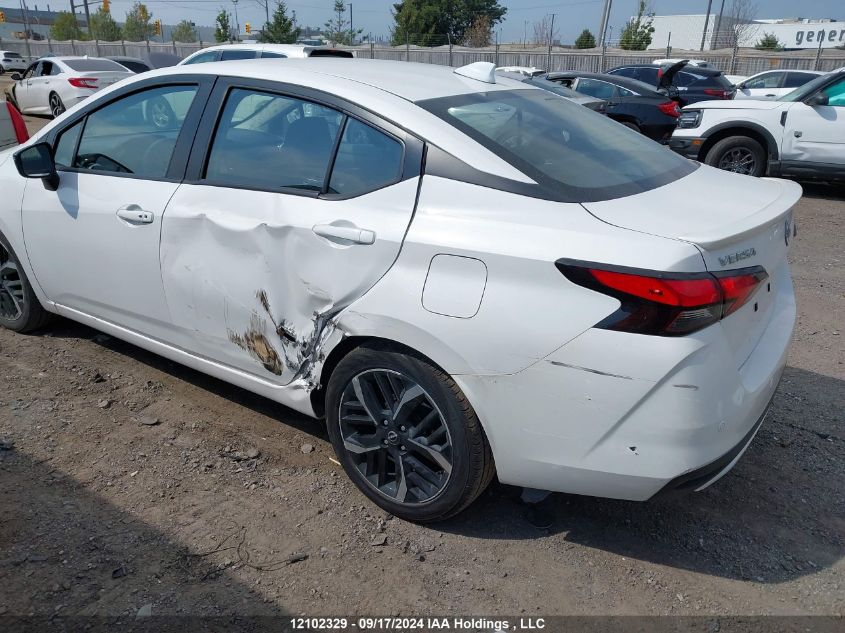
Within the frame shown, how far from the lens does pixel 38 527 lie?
2773mm

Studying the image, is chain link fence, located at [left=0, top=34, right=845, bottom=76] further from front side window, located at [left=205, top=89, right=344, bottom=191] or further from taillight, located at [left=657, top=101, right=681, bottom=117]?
front side window, located at [left=205, top=89, right=344, bottom=191]

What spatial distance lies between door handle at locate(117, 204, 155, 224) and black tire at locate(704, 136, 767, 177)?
8.12m

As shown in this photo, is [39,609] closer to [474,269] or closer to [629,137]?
[474,269]

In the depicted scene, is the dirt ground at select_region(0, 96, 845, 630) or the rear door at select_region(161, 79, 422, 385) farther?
the rear door at select_region(161, 79, 422, 385)

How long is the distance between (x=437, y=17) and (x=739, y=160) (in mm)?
51902

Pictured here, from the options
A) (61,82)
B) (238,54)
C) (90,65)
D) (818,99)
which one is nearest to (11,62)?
(90,65)

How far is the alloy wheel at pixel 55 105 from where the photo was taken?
16.1 m

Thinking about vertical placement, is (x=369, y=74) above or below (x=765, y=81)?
above

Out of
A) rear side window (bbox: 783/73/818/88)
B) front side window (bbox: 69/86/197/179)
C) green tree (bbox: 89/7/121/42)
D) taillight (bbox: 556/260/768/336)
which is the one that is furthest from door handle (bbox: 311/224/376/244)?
green tree (bbox: 89/7/121/42)

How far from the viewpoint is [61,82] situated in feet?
52.2

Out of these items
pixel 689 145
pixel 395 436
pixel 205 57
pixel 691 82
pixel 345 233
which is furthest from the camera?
pixel 691 82

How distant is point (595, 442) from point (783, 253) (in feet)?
3.78

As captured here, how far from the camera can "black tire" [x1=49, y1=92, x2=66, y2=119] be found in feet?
52.6

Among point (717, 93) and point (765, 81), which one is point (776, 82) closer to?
point (765, 81)
